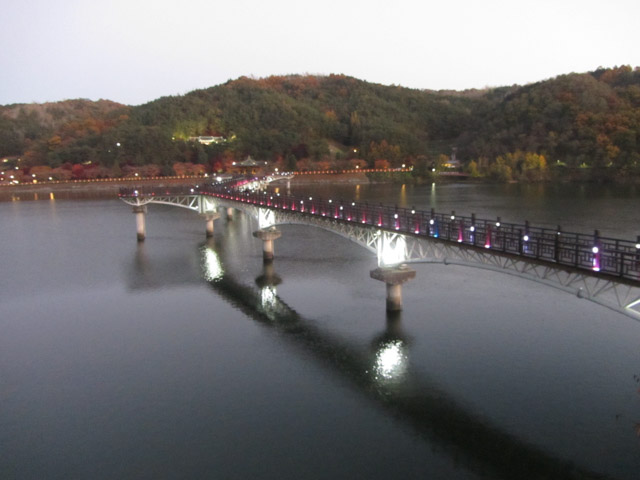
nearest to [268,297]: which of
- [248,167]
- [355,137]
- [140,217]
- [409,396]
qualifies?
[409,396]

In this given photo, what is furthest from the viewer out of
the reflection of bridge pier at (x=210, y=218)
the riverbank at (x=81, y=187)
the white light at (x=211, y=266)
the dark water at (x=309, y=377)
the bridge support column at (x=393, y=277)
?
the riverbank at (x=81, y=187)

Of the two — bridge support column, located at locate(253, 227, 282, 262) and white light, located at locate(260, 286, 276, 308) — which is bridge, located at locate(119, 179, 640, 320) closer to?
bridge support column, located at locate(253, 227, 282, 262)

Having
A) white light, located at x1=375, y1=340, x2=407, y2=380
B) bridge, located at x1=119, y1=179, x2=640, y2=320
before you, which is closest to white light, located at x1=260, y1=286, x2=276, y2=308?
bridge, located at x1=119, y1=179, x2=640, y2=320

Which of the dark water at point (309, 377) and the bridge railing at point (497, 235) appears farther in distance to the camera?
the bridge railing at point (497, 235)

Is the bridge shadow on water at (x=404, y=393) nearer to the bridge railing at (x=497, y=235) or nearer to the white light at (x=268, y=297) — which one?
the white light at (x=268, y=297)

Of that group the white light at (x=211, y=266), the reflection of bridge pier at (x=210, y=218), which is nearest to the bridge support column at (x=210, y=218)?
the reflection of bridge pier at (x=210, y=218)

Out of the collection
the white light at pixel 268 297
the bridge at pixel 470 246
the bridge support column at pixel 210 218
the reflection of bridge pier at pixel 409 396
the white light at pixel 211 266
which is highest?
the bridge at pixel 470 246
